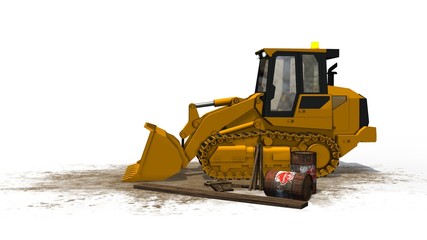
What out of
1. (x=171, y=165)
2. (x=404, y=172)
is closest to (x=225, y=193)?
(x=171, y=165)

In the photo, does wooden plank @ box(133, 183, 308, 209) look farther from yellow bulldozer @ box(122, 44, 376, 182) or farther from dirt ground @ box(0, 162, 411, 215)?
yellow bulldozer @ box(122, 44, 376, 182)

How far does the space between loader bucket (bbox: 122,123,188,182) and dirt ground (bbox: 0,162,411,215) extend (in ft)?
0.91

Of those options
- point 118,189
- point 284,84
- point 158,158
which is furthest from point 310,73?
point 118,189

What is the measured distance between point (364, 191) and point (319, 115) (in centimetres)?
221

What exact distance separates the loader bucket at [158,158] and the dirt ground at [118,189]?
0.28 meters

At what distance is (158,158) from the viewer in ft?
32.7

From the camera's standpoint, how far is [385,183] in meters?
9.73

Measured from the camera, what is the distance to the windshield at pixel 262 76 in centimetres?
1079

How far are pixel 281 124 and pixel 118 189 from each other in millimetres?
3785

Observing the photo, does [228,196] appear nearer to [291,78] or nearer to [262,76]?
[291,78]

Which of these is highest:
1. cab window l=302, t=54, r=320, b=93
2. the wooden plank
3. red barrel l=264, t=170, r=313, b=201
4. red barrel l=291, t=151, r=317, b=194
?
cab window l=302, t=54, r=320, b=93

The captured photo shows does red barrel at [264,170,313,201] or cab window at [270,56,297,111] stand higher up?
cab window at [270,56,297,111]

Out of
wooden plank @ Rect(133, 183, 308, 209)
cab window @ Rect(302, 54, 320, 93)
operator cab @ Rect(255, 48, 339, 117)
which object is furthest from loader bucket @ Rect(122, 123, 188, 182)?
cab window @ Rect(302, 54, 320, 93)

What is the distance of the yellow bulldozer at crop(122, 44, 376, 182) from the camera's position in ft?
33.1
